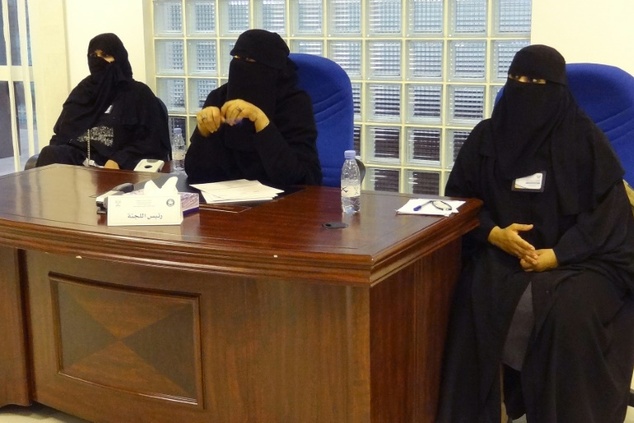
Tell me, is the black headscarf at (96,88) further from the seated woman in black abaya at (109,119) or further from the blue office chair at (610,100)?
the blue office chair at (610,100)

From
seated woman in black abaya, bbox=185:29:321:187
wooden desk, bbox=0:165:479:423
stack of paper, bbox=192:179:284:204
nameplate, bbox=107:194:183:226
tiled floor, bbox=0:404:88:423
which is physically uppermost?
seated woman in black abaya, bbox=185:29:321:187

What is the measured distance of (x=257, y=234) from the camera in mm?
2064

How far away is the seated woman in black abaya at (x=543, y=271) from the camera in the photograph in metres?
2.21

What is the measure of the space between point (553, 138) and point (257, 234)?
974 millimetres

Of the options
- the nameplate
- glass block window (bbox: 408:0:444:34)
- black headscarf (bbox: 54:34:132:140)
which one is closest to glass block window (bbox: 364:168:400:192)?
glass block window (bbox: 408:0:444:34)

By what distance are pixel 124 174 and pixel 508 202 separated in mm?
1408

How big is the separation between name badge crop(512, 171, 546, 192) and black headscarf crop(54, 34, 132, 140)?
231 centimetres

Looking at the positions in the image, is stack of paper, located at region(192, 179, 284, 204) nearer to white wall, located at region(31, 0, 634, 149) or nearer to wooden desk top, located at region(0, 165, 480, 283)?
wooden desk top, located at region(0, 165, 480, 283)

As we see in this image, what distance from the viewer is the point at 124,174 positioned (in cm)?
301

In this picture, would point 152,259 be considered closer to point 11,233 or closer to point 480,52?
point 11,233

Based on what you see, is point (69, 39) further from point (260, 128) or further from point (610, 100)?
point (610, 100)

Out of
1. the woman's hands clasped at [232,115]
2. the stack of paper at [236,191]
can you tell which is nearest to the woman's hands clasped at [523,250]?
the stack of paper at [236,191]

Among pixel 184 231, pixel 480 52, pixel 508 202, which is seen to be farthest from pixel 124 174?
pixel 480 52

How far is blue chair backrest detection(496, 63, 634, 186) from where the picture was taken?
2.52 metres
